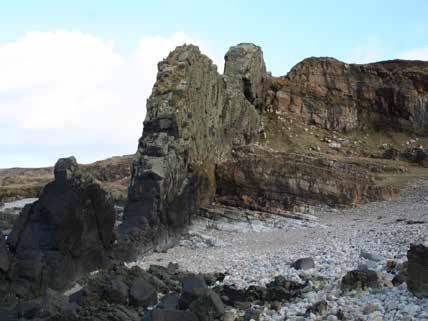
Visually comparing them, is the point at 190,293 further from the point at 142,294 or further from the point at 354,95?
the point at 354,95

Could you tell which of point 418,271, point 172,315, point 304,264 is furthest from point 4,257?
point 418,271

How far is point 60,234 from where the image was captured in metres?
19.1

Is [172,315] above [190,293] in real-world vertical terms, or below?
below

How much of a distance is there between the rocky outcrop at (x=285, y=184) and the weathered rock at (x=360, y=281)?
17.2 metres

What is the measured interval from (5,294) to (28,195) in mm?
33637

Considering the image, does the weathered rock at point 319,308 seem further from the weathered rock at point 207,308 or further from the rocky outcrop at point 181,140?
the rocky outcrop at point 181,140

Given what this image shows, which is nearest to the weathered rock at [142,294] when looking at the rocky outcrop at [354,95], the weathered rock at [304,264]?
the weathered rock at [304,264]

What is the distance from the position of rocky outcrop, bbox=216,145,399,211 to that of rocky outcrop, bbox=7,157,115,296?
13304 mm

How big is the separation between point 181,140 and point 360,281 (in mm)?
16466

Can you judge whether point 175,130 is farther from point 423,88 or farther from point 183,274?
point 423,88

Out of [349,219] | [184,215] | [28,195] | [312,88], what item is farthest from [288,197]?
[28,195]

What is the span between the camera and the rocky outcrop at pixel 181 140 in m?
27.4

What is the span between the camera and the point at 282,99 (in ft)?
152

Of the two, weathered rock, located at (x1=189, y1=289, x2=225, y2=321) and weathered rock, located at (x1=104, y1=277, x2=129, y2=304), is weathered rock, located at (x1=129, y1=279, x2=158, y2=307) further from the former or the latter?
weathered rock, located at (x1=189, y1=289, x2=225, y2=321)
